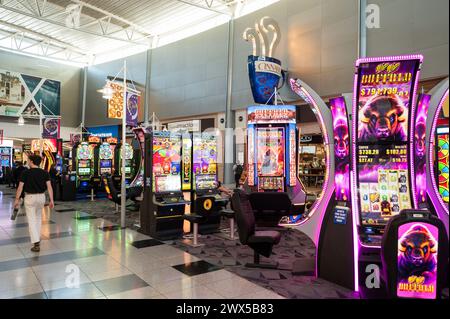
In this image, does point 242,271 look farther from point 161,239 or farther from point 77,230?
point 77,230

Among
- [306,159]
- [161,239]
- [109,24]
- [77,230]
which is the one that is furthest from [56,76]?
[161,239]

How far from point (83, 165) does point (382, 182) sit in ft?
36.2

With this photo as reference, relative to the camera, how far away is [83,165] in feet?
39.9

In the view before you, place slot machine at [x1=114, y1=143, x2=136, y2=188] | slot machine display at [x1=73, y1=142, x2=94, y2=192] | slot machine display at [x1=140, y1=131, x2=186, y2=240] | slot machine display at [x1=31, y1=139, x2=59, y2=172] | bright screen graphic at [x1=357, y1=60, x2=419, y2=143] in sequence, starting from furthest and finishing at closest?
slot machine display at [x1=31, y1=139, x2=59, y2=172] < slot machine at [x1=114, y1=143, x2=136, y2=188] < slot machine display at [x1=73, y1=142, x2=94, y2=192] < slot machine display at [x1=140, y1=131, x2=186, y2=240] < bright screen graphic at [x1=357, y1=60, x2=419, y2=143]

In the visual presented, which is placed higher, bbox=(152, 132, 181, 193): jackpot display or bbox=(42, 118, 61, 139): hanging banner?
bbox=(42, 118, 61, 139): hanging banner

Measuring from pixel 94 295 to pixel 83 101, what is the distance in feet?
63.7

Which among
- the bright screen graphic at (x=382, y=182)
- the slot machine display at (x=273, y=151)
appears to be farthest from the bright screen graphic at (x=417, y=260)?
the slot machine display at (x=273, y=151)

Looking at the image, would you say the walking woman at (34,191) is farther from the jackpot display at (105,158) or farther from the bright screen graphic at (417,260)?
the jackpot display at (105,158)

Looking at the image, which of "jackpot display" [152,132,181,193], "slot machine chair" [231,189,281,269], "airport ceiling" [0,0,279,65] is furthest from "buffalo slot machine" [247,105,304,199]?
"airport ceiling" [0,0,279,65]

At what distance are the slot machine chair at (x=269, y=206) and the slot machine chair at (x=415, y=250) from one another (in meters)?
3.23

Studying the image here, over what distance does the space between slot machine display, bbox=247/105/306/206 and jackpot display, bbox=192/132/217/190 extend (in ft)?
3.28

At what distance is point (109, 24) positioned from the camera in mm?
15047

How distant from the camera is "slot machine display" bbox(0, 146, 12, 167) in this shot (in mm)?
18281

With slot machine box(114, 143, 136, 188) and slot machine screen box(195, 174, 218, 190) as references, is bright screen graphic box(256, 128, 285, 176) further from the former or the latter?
slot machine box(114, 143, 136, 188)
